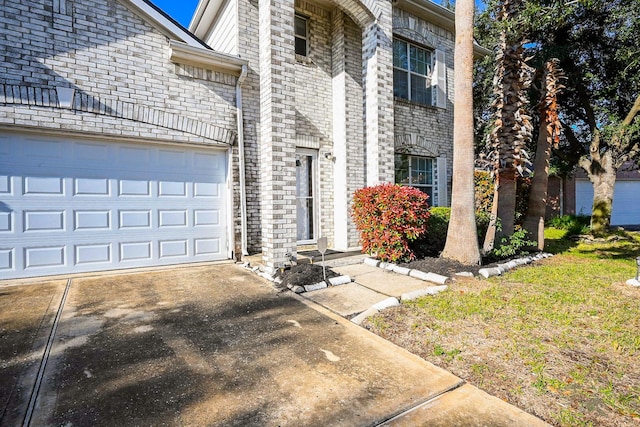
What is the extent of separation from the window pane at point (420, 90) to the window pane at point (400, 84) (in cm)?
26

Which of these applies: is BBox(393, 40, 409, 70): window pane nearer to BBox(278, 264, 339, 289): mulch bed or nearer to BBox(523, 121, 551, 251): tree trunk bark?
BBox(523, 121, 551, 251): tree trunk bark

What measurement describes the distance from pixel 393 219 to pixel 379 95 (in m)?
3.22

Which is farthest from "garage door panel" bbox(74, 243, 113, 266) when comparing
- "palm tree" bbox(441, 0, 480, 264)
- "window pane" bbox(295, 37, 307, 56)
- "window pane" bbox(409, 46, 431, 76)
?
"window pane" bbox(409, 46, 431, 76)

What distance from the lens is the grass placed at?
2082mm

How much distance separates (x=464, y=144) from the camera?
546cm

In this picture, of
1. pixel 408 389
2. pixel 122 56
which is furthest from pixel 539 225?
pixel 122 56

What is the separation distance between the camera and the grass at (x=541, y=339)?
2082 mm

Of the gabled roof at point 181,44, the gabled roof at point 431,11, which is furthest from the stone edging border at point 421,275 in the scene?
the gabled roof at point 431,11

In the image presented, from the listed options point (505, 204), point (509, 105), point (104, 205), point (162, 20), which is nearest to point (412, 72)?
point (509, 105)

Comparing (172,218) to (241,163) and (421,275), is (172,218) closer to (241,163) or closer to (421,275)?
(241,163)

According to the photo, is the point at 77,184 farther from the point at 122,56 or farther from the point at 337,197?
the point at 337,197

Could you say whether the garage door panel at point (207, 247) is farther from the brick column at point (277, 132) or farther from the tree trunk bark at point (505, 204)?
the tree trunk bark at point (505, 204)

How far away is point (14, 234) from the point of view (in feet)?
16.2

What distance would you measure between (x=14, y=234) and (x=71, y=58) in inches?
117
